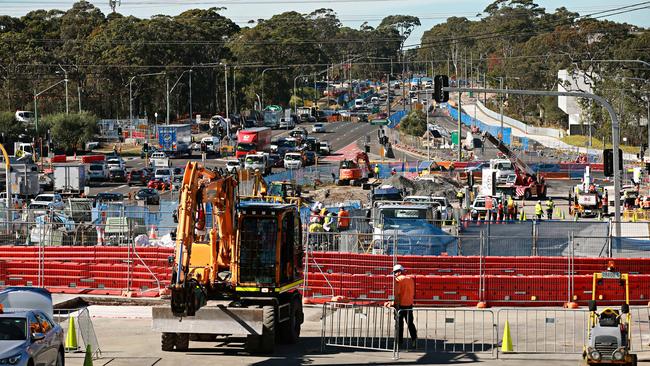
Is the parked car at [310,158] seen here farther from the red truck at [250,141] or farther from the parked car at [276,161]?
the red truck at [250,141]

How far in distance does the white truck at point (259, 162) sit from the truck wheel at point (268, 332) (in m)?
54.5

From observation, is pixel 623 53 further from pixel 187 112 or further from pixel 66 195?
pixel 66 195

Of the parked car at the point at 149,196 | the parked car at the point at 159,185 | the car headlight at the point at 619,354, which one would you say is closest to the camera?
the car headlight at the point at 619,354

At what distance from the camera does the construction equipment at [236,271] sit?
20719 mm

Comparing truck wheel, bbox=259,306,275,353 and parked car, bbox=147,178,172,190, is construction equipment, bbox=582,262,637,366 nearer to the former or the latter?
truck wheel, bbox=259,306,275,353

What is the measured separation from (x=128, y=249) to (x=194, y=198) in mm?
11034

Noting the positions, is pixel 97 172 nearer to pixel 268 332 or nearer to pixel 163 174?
pixel 163 174

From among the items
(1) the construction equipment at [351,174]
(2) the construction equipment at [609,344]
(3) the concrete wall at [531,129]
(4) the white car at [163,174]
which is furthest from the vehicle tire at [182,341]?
(3) the concrete wall at [531,129]

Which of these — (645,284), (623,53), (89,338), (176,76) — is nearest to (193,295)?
(89,338)

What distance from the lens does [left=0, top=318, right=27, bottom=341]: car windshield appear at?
56.3ft

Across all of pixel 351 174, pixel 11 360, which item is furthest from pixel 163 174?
pixel 11 360

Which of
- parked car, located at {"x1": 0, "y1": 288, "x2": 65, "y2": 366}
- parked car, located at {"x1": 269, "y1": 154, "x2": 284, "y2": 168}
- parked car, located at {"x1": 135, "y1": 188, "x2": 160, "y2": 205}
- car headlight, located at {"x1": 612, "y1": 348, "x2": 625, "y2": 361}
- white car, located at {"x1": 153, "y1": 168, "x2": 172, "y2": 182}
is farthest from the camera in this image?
parked car, located at {"x1": 269, "y1": 154, "x2": 284, "y2": 168}

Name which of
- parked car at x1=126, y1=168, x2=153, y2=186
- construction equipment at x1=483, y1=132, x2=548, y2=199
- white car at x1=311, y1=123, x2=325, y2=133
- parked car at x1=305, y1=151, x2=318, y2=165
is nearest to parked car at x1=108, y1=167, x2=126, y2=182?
parked car at x1=126, y1=168, x2=153, y2=186

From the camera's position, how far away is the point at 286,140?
326 ft
